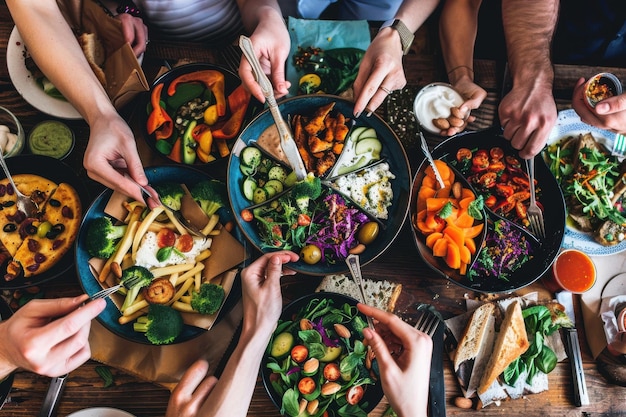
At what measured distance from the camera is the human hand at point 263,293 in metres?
1.90

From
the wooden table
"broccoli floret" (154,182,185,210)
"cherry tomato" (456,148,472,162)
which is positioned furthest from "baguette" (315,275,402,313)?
"broccoli floret" (154,182,185,210)

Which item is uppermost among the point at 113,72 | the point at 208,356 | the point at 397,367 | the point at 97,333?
the point at 113,72

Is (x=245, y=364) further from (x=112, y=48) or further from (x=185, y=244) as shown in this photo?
(x=112, y=48)

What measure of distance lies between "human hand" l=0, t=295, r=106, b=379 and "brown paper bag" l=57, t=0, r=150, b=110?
3.51 ft

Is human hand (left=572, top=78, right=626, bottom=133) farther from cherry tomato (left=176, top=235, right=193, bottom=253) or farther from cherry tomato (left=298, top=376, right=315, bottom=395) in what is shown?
cherry tomato (left=176, top=235, right=193, bottom=253)

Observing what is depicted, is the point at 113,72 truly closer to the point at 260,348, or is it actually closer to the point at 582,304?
the point at 260,348

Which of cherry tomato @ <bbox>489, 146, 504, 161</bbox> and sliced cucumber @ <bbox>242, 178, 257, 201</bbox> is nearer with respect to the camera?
sliced cucumber @ <bbox>242, 178, 257, 201</bbox>

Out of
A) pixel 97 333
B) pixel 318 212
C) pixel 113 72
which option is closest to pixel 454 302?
pixel 318 212

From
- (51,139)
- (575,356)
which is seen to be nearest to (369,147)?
(575,356)

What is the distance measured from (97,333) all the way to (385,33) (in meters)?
2.11

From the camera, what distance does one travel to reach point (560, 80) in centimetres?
255

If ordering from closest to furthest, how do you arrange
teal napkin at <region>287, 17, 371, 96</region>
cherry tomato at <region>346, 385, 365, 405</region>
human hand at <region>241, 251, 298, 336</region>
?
human hand at <region>241, 251, 298, 336</region> → cherry tomato at <region>346, 385, 365, 405</region> → teal napkin at <region>287, 17, 371, 96</region>

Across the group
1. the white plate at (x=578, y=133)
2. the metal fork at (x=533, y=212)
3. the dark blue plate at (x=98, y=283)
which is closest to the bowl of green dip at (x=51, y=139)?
the dark blue plate at (x=98, y=283)

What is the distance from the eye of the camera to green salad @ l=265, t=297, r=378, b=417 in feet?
6.53
